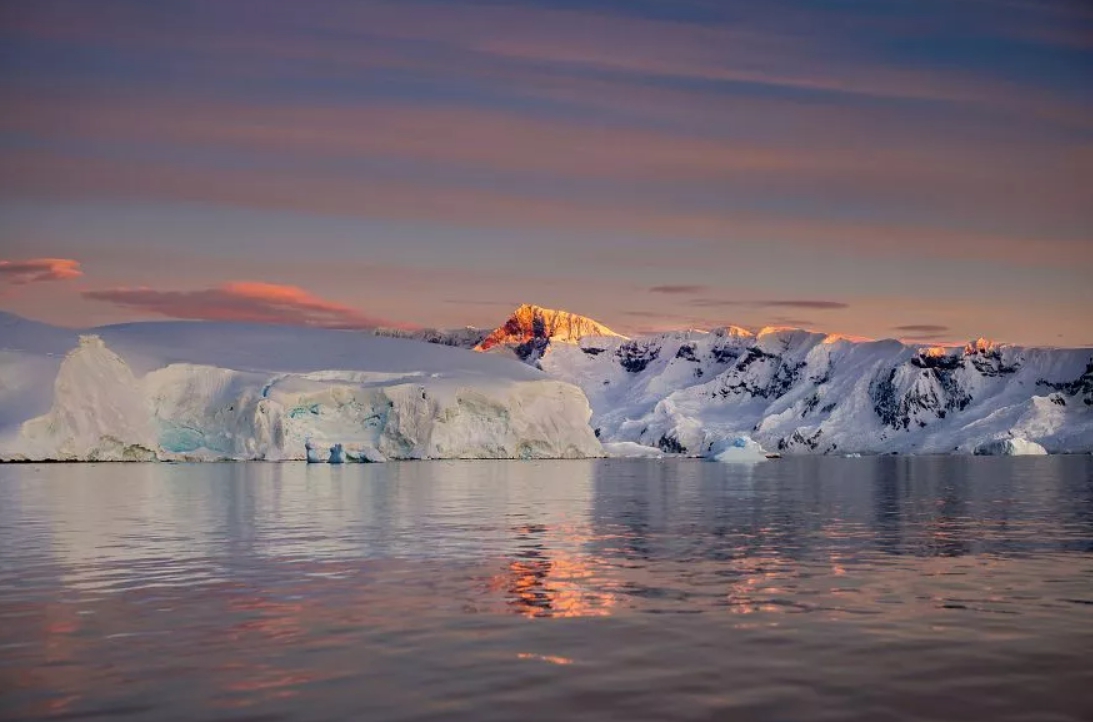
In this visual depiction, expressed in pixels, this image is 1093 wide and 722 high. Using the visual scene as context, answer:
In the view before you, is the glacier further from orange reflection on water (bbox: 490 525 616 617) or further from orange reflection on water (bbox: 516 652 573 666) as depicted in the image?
orange reflection on water (bbox: 516 652 573 666)

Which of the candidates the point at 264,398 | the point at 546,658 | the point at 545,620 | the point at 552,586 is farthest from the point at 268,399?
the point at 546,658

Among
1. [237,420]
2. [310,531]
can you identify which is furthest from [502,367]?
[310,531]

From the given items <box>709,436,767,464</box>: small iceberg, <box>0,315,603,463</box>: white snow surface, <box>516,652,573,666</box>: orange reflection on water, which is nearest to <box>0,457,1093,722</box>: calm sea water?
<box>516,652,573,666</box>: orange reflection on water

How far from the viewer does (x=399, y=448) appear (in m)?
121

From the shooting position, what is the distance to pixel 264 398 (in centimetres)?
10862

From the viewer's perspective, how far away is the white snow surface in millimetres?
94125

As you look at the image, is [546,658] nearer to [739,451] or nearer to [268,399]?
[268,399]

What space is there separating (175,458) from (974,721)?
334 ft

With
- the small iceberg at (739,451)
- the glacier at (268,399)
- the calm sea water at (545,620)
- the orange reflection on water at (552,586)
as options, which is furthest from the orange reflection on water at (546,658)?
the small iceberg at (739,451)

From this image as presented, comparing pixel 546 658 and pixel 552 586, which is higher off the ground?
pixel 546 658

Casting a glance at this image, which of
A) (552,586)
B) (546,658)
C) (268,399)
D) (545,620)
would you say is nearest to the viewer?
(546,658)

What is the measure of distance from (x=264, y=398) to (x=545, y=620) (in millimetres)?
96732

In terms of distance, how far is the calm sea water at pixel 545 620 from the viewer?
444 inches

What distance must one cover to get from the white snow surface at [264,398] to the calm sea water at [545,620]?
6618 centimetres
